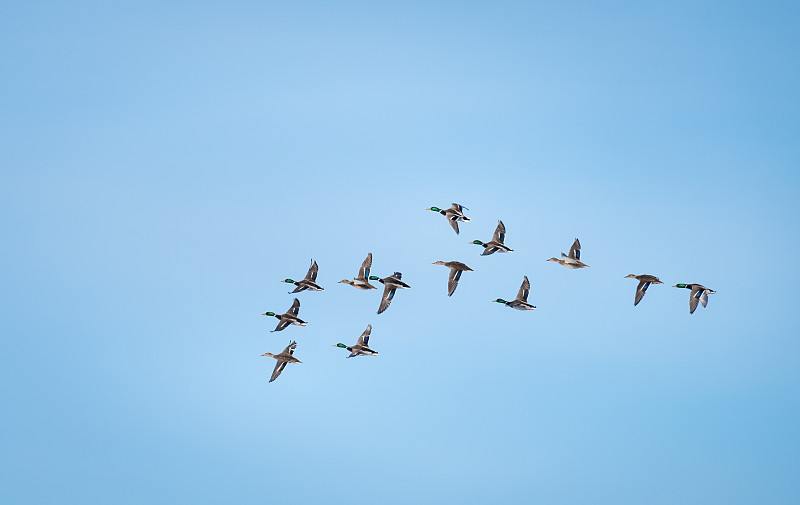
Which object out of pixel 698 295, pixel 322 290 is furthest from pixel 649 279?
pixel 322 290

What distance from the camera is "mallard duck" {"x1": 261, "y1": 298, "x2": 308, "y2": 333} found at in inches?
5157

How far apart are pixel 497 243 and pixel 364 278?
1512cm

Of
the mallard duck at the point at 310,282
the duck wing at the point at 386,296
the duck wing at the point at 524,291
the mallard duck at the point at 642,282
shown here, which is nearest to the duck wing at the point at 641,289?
the mallard duck at the point at 642,282

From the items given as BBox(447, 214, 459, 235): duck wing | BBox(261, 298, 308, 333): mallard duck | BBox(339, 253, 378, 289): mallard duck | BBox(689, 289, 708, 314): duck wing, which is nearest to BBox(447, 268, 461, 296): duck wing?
BBox(447, 214, 459, 235): duck wing

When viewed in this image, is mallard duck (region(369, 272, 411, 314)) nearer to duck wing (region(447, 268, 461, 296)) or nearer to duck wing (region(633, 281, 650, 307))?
duck wing (region(447, 268, 461, 296))

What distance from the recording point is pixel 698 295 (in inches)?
4850

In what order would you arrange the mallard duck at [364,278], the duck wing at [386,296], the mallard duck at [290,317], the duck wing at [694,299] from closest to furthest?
the duck wing at [694,299], the duck wing at [386,296], the mallard duck at [290,317], the mallard duck at [364,278]

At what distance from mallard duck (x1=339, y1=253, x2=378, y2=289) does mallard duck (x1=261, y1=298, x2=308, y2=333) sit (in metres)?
6.45

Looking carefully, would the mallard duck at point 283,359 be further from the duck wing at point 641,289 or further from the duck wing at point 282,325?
the duck wing at point 641,289

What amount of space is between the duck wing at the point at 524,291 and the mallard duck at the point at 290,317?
2299cm

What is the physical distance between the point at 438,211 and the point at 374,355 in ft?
60.0

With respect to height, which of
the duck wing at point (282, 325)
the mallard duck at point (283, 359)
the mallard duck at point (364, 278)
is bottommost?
the mallard duck at point (283, 359)

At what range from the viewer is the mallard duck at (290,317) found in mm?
131000

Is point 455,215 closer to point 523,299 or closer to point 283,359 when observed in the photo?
point 523,299
